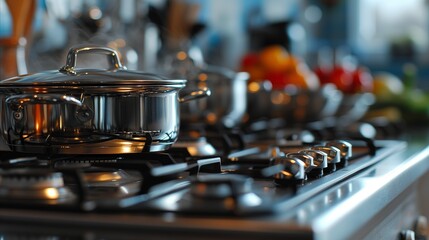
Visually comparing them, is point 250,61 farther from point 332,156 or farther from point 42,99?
point 42,99

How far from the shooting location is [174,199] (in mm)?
667

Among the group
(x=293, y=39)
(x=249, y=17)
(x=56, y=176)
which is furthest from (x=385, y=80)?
(x=56, y=176)

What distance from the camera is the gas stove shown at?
1.86 ft

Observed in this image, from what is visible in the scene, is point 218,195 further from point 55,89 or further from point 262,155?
point 262,155

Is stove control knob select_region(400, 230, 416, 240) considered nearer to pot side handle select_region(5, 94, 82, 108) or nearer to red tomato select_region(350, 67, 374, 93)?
pot side handle select_region(5, 94, 82, 108)

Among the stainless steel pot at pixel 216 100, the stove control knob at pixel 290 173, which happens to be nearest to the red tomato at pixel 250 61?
the stainless steel pot at pixel 216 100

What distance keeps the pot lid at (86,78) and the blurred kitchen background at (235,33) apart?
0.42 metres

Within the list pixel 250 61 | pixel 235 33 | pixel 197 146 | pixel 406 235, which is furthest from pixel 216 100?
pixel 235 33

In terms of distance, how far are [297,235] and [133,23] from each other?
1.40m

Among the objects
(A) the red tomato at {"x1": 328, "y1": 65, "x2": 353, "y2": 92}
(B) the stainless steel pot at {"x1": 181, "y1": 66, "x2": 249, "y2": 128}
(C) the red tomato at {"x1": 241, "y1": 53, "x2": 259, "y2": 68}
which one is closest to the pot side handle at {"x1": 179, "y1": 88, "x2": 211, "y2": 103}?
(B) the stainless steel pot at {"x1": 181, "y1": 66, "x2": 249, "y2": 128}

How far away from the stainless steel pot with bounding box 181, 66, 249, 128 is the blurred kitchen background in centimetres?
6

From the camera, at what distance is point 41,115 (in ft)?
2.67

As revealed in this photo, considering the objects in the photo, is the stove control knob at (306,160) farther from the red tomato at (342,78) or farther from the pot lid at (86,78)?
the red tomato at (342,78)

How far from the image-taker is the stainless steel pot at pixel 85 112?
0.80 metres
